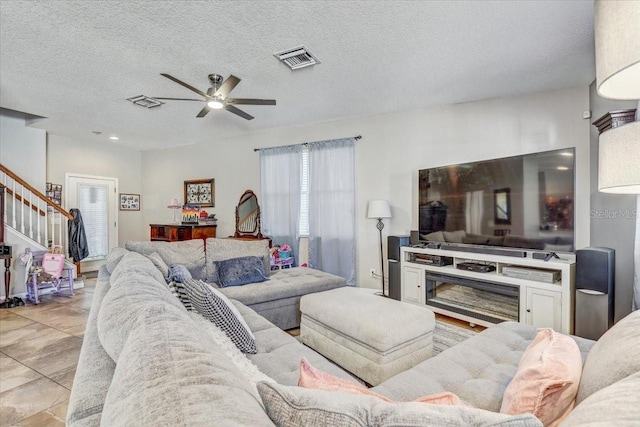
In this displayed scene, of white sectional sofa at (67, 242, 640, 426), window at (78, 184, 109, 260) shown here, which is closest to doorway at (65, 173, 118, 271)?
window at (78, 184, 109, 260)

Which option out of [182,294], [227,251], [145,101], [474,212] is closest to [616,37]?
[182,294]

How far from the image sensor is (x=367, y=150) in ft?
14.9

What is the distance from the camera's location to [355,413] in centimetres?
60

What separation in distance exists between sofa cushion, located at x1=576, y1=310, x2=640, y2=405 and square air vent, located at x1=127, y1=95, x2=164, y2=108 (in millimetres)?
4373

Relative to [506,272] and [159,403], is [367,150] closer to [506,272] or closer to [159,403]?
[506,272]

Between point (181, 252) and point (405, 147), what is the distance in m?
3.09

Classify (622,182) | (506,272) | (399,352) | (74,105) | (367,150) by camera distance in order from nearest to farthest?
(622,182), (399,352), (506,272), (74,105), (367,150)

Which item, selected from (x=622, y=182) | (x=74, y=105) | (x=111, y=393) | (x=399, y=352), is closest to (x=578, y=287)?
(x=399, y=352)

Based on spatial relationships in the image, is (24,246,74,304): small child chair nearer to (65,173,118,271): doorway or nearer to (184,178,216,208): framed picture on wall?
(65,173,118,271): doorway

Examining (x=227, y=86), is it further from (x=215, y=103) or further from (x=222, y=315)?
(x=222, y=315)

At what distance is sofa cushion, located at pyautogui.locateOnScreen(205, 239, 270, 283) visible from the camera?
10.6 ft

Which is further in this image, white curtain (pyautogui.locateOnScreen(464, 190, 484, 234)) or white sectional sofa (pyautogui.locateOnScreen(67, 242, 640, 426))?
white curtain (pyautogui.locateOnScreen(464, 190, 484, 234))

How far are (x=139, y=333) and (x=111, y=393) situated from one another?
16 centimetres

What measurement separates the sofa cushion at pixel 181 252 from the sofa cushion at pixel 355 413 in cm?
273
